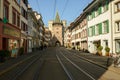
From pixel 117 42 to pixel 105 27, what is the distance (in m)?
5.70

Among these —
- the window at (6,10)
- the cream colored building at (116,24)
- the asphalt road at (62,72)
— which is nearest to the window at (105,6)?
the cream colored building at (116,24)

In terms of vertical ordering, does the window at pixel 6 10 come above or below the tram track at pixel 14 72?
above

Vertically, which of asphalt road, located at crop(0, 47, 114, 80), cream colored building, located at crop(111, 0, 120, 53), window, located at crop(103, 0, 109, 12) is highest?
window, located at crop(103, 0, 109, 12)

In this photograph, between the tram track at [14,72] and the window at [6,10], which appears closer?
the tram track at [14,72]

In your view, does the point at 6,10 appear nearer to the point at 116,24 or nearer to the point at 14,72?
the point at 116,24

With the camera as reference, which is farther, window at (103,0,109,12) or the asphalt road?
window at (103,0,109,12)

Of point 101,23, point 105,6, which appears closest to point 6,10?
point 105,6

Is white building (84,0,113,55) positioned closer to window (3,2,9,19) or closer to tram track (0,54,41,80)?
window (3,2,9,19)

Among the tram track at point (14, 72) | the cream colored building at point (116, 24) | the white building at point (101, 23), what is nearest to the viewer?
the tram track at point (14, 72)

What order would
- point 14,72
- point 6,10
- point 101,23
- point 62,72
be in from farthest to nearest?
point 101,23 < point 6,10 < point 14,72 < point 62,72

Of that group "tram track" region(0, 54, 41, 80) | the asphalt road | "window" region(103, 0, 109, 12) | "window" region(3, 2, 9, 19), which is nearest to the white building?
"window" region(103, 0, 109, 12)

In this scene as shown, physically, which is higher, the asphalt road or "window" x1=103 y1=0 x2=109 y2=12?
"window" x1=103 y1=0 x2=109 y2=12

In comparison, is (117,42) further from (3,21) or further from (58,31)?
(58,31)

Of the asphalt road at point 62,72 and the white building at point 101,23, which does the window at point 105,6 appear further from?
the asphalt road at point 62,72
